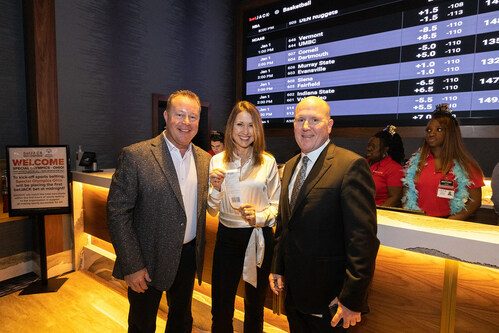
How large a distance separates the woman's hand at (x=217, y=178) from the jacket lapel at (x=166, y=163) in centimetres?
22

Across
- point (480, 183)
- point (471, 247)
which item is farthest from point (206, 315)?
point (480, 183)

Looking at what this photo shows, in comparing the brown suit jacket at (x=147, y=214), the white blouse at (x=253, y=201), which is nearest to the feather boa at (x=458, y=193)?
the white blouse at (x=253, y=201)

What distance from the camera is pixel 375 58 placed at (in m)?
3.48

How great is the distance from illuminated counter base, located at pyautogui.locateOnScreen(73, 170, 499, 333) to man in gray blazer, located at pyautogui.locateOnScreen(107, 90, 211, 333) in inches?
43.8

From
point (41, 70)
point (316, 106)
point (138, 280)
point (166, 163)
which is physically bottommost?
point (138, 280)

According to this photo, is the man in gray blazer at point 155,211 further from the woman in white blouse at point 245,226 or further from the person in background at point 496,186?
the person in background at point 496,186

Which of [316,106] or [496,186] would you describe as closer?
[316,106]

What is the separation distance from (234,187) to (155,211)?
0.47 m

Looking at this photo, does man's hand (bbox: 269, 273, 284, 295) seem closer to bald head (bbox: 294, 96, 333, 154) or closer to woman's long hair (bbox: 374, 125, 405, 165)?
bald head (bbox: 294, 96, 333, 154)

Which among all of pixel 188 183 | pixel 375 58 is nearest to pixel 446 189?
pixel 375 58

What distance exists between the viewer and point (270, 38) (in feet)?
14.1

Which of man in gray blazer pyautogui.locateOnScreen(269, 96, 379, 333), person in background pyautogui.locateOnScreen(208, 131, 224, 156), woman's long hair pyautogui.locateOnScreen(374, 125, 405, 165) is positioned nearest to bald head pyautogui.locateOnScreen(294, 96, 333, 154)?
man in gray blazer pyautogui.locateOnScreen(269, 96, 379, 333)

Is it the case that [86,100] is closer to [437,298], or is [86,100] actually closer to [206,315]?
[206,315]

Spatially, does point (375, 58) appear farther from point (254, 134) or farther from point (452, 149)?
point (254, 134)
